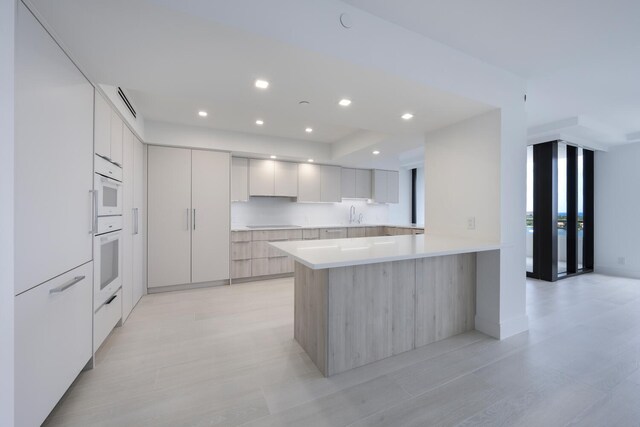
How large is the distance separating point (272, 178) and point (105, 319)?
327cm

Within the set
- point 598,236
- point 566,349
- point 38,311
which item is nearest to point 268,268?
point 38,311

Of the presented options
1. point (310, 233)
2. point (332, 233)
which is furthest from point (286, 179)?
point (332, 233)

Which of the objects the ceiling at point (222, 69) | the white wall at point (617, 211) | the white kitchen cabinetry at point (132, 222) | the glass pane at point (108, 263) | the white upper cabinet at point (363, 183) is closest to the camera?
the ceiling at point (222, 69)

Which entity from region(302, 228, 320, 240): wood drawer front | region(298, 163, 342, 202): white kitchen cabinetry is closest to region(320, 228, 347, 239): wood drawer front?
region(302, 228, 320, 240): wood drawer front

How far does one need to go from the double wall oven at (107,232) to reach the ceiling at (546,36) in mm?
2305

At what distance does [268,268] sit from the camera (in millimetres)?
4645

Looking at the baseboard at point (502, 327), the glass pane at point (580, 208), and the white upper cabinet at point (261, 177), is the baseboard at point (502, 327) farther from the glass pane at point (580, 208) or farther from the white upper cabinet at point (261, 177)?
the glass pane at point (580, 208)

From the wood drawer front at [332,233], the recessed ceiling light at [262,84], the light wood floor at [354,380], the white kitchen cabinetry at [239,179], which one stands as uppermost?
the recessed ceiling light at [262,84]

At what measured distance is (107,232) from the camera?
7.57ft

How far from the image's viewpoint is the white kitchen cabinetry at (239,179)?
4656 mm

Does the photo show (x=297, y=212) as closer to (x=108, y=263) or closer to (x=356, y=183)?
(x=356, y=183)

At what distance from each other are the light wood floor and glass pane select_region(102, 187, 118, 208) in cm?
125

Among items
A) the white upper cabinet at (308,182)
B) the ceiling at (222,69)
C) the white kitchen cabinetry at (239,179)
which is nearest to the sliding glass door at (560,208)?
the ceiling at (222,69)

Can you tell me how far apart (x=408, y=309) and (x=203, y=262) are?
10.3 ft
